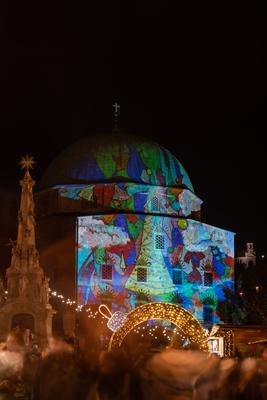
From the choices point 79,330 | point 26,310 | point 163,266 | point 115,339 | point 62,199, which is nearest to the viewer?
point 115,339

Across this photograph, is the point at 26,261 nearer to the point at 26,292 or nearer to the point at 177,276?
the point at 26,292

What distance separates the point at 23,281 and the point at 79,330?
10588 millimetres

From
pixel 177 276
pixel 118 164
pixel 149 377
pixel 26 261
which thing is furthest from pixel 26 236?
pixel 149 377

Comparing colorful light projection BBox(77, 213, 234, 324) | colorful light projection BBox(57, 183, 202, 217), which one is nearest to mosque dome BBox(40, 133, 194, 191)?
colorful light projection BBox(57, 183, 202, 217)

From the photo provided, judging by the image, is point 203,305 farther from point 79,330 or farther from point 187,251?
point 79,330

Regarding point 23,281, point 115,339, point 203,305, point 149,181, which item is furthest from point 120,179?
point 115,339

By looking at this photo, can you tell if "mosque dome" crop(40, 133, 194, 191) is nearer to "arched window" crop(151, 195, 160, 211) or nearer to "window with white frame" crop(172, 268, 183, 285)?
"arched window" crop(151, 195, 160, 211)

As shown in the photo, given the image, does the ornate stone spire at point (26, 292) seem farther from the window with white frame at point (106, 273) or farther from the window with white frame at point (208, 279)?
the window with white frame at point (208, 279)

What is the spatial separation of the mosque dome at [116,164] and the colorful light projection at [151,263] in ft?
16.9

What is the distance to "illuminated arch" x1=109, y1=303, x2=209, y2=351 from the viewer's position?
79.8ft

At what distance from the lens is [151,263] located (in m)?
59.2

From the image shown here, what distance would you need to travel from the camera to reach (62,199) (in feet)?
208

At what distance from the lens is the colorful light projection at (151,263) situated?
5697 centimetres

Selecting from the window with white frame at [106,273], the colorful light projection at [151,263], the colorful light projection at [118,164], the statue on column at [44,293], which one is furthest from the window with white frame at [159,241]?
the statue on column at [44,293]
